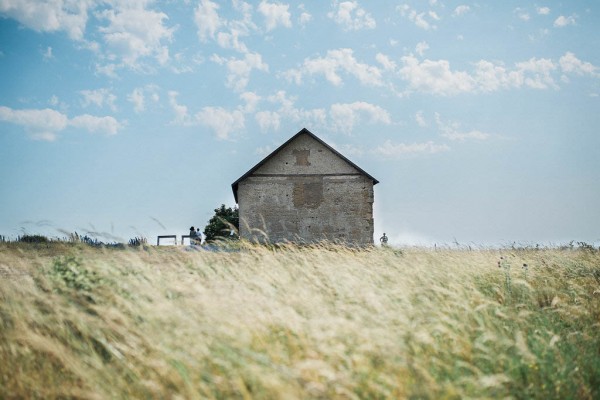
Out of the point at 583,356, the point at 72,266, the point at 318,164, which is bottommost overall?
the point at 583,356

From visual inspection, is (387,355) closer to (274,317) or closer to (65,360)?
(274,317)

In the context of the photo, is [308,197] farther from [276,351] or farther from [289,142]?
[276,351]

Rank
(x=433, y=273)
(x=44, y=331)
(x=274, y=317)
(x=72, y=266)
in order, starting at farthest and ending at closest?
(x=433, y=273)
(x=72, y=266)
(x=44, y=331)
(x=274, y=317)

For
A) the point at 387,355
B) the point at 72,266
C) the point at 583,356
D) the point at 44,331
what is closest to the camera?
the point at 387,355

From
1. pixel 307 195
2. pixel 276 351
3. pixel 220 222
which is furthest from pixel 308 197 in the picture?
pixel 220 222

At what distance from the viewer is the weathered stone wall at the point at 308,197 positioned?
20.4 metres

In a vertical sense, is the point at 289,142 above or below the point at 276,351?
above

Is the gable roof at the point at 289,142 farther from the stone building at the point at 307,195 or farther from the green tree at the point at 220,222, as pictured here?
the green tree at the point at 220,222

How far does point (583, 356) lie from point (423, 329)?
1.49 meters

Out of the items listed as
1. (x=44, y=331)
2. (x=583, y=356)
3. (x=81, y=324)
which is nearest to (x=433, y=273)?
(x=583, y=356)

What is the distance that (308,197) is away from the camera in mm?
20734

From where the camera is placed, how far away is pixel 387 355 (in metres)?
2.60

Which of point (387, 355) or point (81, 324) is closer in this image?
point (387, 355)

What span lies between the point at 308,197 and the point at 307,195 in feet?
0.41
